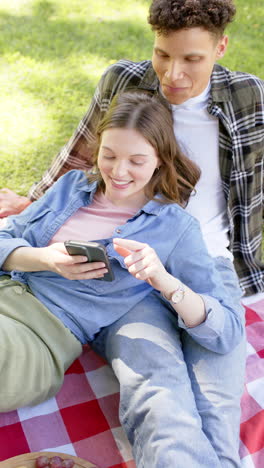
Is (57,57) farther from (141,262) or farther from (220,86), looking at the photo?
(141,262)

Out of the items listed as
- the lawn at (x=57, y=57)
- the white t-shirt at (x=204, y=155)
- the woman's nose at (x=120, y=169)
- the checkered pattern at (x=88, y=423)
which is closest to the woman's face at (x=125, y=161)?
the woman's nose at (x=120, y=169)

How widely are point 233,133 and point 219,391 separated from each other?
125cm

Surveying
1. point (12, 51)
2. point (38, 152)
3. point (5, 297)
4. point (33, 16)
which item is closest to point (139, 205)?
point (5, 297)

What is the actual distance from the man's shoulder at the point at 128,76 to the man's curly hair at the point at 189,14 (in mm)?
400

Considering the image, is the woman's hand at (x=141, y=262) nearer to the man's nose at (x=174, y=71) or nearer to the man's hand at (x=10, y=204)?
the man's nose at (x=174, y=71)

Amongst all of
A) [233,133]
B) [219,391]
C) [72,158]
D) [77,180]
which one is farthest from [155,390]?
[72,158]

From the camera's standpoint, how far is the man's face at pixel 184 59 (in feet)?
7.43

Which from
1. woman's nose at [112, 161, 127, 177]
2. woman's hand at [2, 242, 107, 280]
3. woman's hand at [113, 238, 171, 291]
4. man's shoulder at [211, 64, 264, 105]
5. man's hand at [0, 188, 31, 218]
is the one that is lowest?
man's hand at [0, 188, 31, 218]

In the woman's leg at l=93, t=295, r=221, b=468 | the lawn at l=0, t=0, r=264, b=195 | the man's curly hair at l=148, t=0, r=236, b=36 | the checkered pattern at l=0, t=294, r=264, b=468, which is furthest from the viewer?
the lawn at l=0, t=0, r=264, b=195

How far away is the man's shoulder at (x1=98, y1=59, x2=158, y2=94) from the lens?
8.82 ft

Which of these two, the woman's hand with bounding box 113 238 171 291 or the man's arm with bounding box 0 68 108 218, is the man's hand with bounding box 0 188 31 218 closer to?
the man's arm with bounding box 0 68 108 218

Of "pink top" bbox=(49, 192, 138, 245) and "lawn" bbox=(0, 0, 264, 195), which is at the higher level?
"lawn" bbox=(0, 0, 264, 195)

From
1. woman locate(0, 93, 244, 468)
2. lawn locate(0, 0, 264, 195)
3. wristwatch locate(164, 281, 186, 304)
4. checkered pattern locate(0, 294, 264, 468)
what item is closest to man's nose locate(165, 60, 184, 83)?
woman locate(0, 93, 244, 468)

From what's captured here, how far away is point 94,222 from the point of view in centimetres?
234
